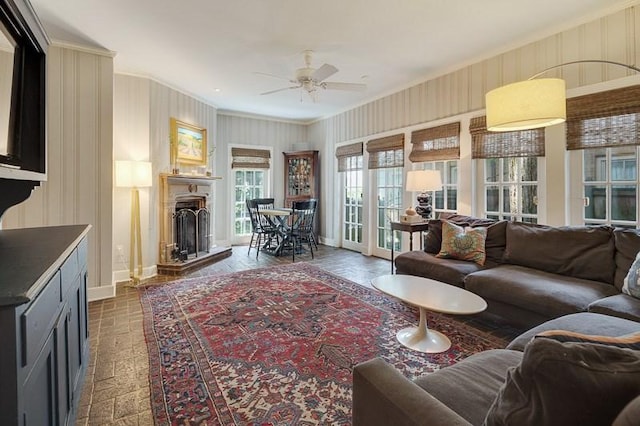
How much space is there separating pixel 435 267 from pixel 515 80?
2.29 meters

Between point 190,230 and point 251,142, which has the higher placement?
point 251,142

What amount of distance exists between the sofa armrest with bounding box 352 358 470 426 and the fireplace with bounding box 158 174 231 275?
4.06 meters

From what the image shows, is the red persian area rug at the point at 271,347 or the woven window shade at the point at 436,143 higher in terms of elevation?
the woven window shade at the point at 436,143

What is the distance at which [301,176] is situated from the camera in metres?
7.21

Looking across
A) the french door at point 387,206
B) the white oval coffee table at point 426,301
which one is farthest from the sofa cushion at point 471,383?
the french door at point 387,206

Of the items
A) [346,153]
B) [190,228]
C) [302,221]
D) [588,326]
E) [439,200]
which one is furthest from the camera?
[346,153]

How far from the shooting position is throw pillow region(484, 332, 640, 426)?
0.62 meters

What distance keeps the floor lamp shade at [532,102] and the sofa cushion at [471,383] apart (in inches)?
62.7

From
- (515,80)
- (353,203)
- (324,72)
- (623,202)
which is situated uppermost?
(324,72)

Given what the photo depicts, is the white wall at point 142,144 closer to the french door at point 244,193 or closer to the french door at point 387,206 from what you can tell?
the french door at point 244,193

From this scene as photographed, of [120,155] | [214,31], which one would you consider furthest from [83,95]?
[214,31]

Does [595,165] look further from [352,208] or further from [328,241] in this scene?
[328,241]

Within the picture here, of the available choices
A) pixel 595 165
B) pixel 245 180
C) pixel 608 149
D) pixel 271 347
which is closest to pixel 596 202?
pixel 595 165

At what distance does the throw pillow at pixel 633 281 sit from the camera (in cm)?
215
